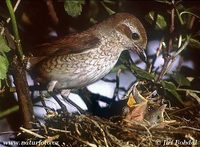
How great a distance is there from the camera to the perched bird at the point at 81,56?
5.29ft

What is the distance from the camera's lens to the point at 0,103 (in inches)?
65.9

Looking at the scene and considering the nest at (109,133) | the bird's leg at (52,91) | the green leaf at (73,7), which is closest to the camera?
the nest at (109,133)

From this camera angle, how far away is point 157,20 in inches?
68.6

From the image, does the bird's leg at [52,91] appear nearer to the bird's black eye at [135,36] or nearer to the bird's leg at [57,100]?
the bird's leg at [57,100]

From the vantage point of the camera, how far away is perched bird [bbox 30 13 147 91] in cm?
161

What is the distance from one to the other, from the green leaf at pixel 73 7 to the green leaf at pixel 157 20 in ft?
1.04

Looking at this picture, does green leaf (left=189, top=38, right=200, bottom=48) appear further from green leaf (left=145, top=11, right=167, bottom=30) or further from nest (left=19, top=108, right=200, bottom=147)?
nest (left=19, top=108, right=200, bottom=147)

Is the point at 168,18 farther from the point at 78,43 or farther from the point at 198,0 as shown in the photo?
the point at 78,43

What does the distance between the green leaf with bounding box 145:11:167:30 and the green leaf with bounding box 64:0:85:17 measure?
0.32 meters

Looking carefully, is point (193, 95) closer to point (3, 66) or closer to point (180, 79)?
point (180, 79)

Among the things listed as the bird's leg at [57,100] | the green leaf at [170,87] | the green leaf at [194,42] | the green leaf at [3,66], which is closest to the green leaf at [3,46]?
the green leaf at [3,66]

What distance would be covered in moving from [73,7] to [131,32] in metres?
0.23

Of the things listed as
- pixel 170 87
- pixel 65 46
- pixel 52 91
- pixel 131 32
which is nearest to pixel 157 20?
pixel 131 32

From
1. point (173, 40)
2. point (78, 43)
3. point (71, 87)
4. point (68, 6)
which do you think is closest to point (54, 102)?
point (71, 87)
